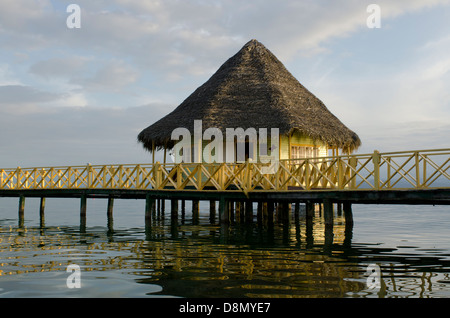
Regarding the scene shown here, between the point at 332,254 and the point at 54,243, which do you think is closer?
the point at 332,254

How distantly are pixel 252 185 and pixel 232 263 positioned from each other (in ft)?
24.1

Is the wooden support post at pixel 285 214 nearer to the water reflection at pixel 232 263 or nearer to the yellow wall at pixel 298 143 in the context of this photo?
the yellow wall at pixel 298 143

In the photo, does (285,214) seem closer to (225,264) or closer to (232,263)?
(232,263)

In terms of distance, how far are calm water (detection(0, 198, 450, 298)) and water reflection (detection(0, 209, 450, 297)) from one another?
2 cm

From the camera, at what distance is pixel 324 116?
22734 millimetres

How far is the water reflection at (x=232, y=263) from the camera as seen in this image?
315 inches

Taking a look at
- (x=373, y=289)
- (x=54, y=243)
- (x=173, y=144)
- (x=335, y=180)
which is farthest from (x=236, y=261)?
(x=173, y=144)

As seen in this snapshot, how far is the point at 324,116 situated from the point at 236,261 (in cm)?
1353

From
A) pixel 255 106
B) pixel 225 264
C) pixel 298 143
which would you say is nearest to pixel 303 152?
pixel 298 143

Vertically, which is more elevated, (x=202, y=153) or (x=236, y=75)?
(x=236, y=75)

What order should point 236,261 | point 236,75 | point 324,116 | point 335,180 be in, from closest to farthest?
point 236,261 → point 335,180 → point 324,116 → point 236,75
